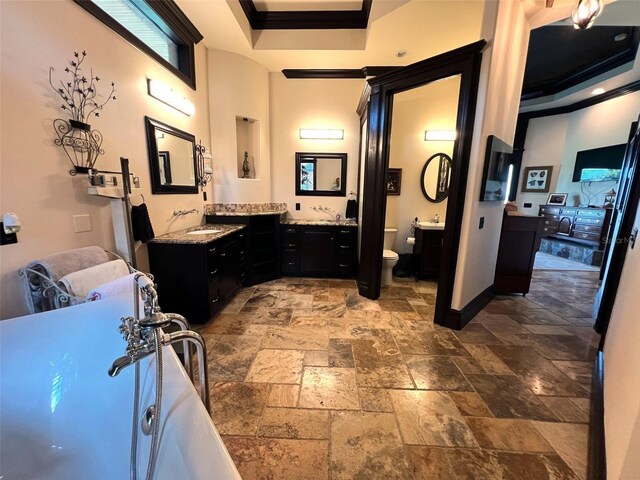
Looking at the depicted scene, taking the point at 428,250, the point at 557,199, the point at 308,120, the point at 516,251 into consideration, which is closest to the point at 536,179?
the point at 557,199

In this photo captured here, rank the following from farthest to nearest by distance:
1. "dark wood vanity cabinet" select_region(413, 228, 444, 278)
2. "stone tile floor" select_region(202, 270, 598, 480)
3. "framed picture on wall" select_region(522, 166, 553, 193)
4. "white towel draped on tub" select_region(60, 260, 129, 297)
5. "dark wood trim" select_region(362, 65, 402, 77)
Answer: "framed picture on wall" select_region(522, 166, 553, 193) < "dark wood vanity cabinet" select_region(413, 228, 444, 278) < "dark wood trim" select_region(362, 65, 402, 77) < "white towel draped on tub" select_region(60, 260, 129, 297) < "stone tile floor" select_region(202, 270, 598, 480)

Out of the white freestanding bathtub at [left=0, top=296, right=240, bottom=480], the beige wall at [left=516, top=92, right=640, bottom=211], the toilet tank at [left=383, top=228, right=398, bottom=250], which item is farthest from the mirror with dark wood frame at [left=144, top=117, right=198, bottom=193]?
the beige wall at [left=516, top=92, right=640, bottom=211]

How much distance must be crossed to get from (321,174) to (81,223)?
3.17m

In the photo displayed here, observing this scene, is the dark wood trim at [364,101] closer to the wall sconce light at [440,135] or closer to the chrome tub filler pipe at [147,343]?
the wall sconce light at [440,135]

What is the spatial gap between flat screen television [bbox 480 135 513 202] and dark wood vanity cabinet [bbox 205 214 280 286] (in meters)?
2.67

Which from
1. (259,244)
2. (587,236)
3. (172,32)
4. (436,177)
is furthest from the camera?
(587,236)

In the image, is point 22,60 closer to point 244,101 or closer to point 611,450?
point 244,101

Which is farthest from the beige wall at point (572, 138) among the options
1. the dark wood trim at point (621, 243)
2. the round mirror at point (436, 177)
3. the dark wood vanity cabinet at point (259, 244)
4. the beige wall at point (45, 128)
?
the beige wall at point (45, 128)

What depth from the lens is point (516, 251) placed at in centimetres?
326

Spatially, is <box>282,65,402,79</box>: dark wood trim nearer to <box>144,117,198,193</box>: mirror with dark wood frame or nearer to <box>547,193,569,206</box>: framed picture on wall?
<box>144,117,198,193</box>: mirror with dark wood frame

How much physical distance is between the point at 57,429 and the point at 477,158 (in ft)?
10.7

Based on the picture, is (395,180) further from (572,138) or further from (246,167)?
(572,138)

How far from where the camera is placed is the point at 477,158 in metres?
2.27

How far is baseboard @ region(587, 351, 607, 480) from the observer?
3.84 ft
